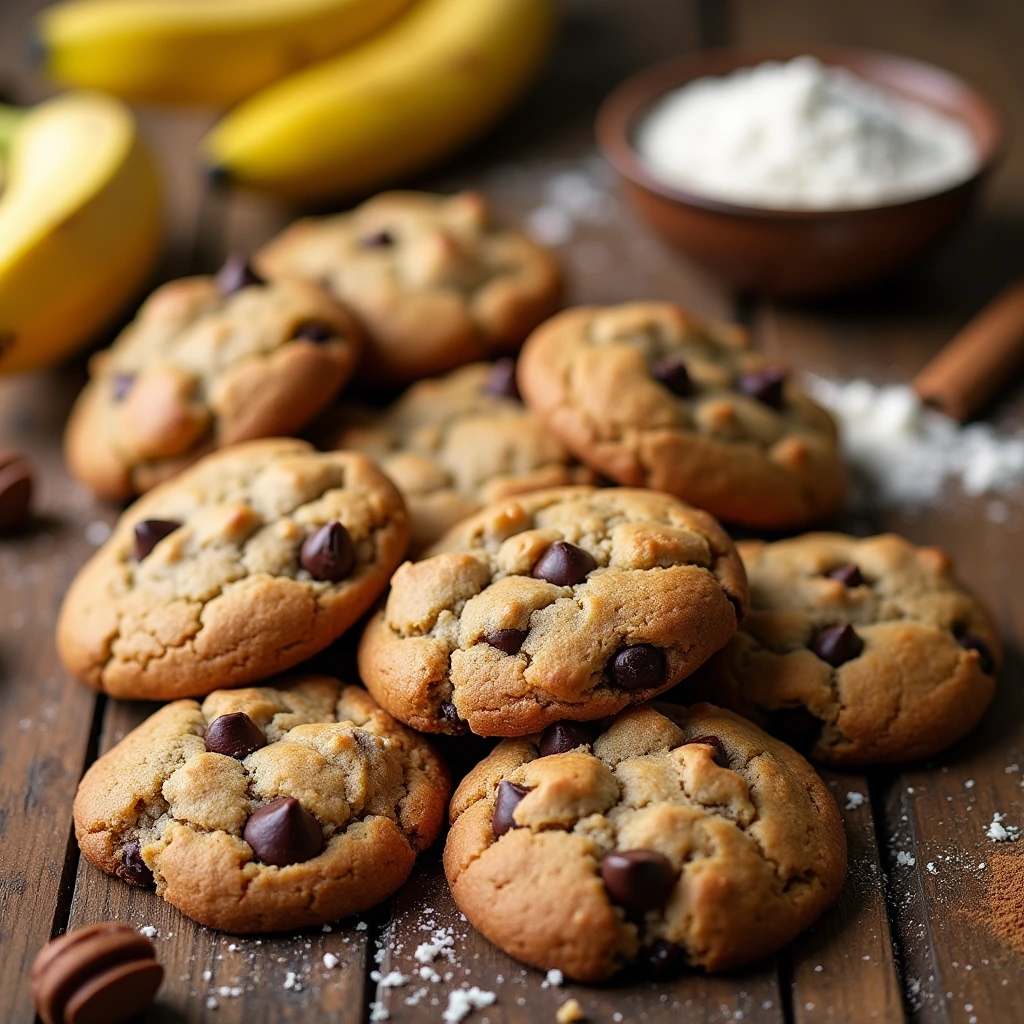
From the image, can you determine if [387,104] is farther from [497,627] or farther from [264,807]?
[264,807]

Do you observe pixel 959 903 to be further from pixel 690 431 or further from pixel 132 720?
pixel 132 720

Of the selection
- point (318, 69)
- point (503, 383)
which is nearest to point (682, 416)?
point (503, 383)

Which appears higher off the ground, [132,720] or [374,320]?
[374,320]

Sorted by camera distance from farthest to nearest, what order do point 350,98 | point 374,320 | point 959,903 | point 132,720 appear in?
point 350,98 < point 374,320 < point 132,720 < point 959,903

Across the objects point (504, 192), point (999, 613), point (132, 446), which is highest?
point (132, 446)

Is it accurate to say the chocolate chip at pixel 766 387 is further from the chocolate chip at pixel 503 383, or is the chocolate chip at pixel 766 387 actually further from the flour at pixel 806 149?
the flour at pixel 806 149

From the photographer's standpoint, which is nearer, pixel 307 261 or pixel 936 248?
pixel 307 261

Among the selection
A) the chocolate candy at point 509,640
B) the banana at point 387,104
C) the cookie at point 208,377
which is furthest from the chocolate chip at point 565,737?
the banana at point 387,104

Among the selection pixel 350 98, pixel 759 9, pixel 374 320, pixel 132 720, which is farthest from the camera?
pixel 759 9

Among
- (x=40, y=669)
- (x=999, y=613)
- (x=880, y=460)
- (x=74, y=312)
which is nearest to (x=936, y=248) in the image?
(x=880, y=460)
